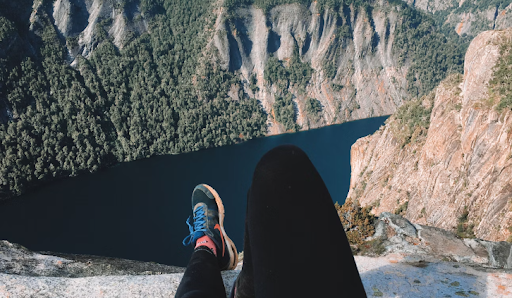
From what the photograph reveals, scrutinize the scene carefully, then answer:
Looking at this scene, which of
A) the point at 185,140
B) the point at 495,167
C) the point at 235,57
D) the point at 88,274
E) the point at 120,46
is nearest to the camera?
the point at 88,274

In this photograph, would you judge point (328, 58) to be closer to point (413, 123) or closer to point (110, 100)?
point (110, 100)

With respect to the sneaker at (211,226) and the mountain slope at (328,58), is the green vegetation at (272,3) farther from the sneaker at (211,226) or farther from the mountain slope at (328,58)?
the sneaker at (211,226)

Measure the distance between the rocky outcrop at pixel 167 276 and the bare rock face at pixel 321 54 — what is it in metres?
105

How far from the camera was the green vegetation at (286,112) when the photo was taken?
350 ft

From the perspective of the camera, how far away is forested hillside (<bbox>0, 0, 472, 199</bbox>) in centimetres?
7631

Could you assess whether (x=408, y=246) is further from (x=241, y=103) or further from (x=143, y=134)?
(x=241, y=103)

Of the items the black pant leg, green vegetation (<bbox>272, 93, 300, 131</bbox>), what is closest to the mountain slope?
green vegetation (<bbox>272, 93, 300, 131</bbox>)

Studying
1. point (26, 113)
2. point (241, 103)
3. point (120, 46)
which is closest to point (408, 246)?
point (26, 113)

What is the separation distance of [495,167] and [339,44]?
122 metres

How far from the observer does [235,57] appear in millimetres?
116188

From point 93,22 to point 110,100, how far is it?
28.7 metres

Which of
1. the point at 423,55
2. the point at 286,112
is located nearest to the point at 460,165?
the point at 286,112

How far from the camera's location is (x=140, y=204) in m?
50.8

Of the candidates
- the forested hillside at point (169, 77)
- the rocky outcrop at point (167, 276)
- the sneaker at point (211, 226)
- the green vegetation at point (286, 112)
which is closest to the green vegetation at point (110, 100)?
the forested hillside at point (169, 77)
